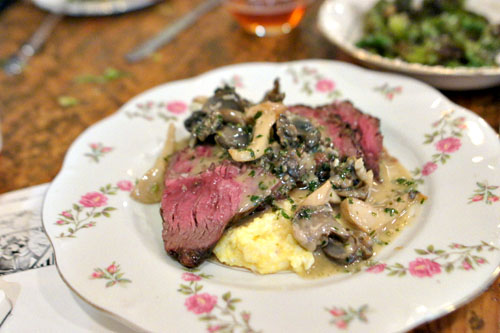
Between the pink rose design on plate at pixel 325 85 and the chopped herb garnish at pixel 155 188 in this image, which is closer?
the chopped herb garnish at pixel 155 188

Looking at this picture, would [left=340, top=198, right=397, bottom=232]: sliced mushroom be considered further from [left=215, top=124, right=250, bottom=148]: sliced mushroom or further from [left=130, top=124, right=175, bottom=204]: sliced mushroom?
[left=130, top=124, right=175, bottom=204]: sliced mushroom

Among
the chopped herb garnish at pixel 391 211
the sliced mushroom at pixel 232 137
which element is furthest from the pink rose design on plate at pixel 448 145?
the sliced mushroom at pixel 232 137

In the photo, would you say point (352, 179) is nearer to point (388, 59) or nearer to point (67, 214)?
point (388, 59)

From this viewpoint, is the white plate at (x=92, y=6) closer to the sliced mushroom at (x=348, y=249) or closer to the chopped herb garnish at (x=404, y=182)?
the chopped herb garnish at (x=404, y=182)

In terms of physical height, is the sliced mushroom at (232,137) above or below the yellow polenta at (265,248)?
above

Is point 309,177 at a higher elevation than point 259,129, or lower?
lower

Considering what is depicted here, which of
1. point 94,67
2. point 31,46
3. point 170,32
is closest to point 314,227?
point 94,67
